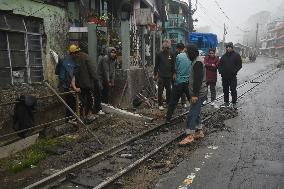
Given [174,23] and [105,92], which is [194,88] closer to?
[105,92]

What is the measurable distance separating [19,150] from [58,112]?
3572mm

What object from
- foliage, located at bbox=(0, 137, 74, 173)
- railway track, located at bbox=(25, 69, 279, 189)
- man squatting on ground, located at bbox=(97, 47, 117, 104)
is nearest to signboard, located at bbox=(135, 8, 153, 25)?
man squatting on ground, located at bbox=(97, 47, 117, 104)

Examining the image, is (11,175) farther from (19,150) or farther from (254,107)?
(254,107)

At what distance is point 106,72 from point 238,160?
5.64 m

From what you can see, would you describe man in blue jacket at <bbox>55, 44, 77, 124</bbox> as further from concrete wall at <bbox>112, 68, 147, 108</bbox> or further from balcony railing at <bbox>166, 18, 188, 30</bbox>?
balcony railing at <bbox>166, 18, 188, 30</bbox>

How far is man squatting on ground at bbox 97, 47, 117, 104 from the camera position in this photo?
35.8 ft

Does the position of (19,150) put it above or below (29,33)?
below

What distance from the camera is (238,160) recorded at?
6453 millimetres

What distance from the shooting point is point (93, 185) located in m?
5.34

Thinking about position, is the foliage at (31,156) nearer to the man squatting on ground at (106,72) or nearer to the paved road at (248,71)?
the man squatting on ground at (106,72)

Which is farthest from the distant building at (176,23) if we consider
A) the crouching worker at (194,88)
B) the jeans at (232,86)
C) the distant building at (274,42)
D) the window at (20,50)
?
the distant building at (274,42)

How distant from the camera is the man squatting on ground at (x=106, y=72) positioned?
1093cm

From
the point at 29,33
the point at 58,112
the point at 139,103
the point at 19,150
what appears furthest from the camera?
the point at 139,103

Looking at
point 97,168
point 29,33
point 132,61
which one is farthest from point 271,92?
point 97,168
